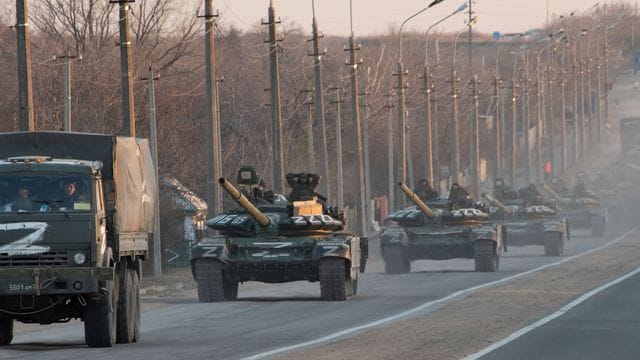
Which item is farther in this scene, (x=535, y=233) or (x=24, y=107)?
(x=535, y=233)

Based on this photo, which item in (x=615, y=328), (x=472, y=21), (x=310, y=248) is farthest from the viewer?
(x=472, y=21)

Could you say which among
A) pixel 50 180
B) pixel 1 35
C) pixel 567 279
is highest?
pixel 1 35

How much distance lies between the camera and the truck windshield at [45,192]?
66.2 ft

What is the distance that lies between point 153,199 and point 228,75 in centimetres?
7487

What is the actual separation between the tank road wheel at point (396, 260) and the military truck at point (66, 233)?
23.2m

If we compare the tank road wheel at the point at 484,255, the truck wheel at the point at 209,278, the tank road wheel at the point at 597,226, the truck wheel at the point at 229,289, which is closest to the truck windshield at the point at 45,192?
the truck wheel at the point at 209,278

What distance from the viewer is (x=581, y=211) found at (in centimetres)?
7656

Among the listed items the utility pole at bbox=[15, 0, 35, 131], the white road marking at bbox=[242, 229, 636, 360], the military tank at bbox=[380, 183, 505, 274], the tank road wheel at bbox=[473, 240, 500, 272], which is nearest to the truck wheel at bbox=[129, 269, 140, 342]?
the white road marking at bbox=[242, 229, 636, 360]

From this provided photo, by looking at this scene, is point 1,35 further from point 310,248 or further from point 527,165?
point 527,165

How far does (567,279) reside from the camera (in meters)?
39.1

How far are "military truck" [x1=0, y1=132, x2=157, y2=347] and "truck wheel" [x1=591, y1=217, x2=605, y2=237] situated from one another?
187ft

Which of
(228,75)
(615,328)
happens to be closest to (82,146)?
(615,328)

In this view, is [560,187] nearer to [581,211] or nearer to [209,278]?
[581,211]

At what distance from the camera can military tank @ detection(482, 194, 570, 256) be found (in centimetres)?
5694
